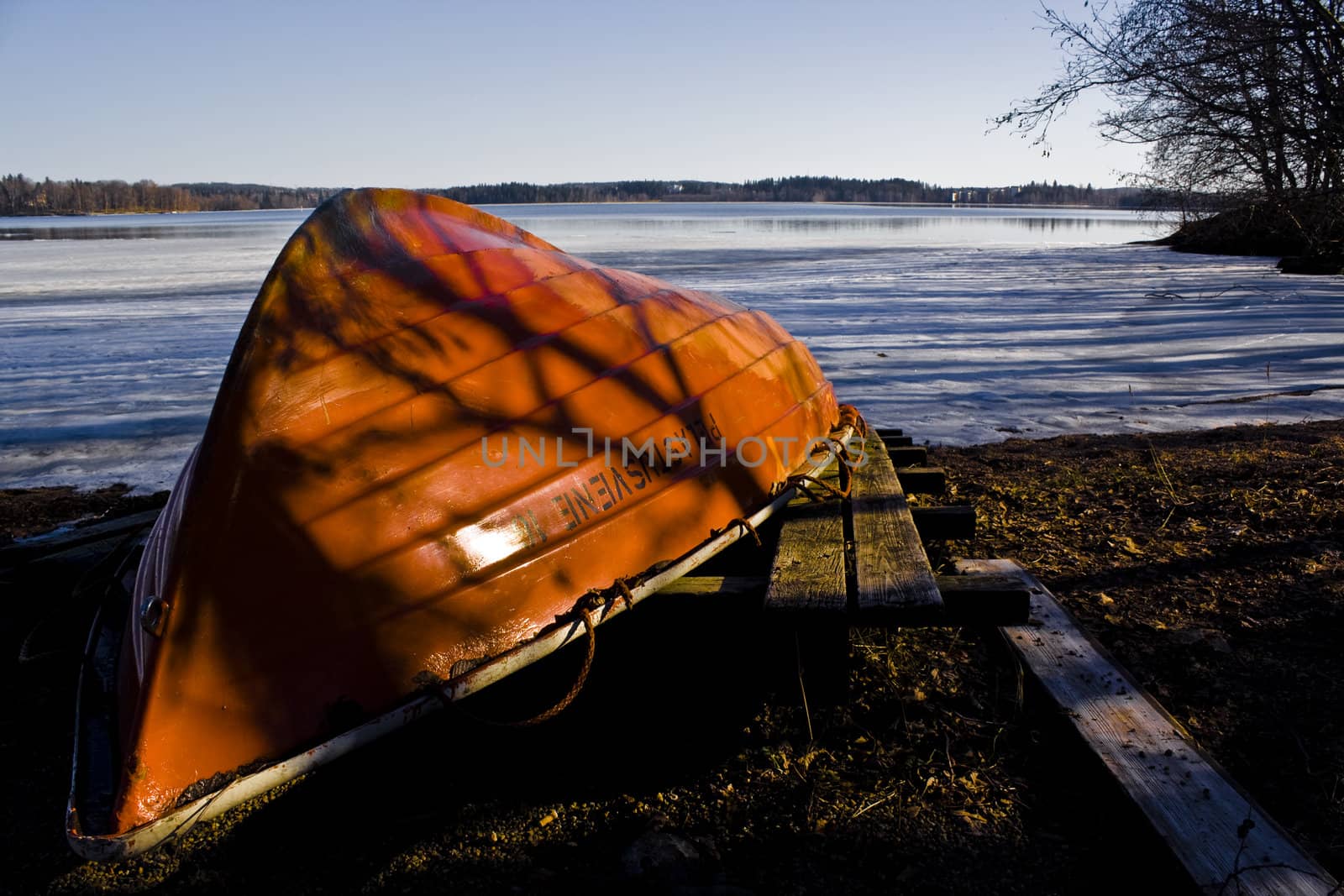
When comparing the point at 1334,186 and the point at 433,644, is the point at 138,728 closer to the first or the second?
the point at 433,644

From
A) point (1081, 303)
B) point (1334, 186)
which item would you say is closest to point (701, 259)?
point (1081, 303)

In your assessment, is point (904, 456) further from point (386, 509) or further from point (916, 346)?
point (916, 346)

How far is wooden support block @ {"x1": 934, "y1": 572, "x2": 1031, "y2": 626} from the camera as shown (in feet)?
8.16

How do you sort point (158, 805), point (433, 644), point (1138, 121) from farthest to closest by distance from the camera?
1. point (1138, 121)
2. point (433, 644)
3. point (158, 805)

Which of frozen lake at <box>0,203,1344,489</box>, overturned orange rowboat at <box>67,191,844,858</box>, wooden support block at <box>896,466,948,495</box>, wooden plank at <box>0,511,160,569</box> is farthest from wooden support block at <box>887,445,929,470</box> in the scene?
wooden plank at <box>0,511,160,569</box>

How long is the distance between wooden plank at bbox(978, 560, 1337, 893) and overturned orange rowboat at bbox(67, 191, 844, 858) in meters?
1.03

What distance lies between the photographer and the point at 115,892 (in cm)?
210

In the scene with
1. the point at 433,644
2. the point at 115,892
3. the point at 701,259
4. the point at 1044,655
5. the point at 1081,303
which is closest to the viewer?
the point at 115,892

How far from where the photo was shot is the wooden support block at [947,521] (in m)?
3.40

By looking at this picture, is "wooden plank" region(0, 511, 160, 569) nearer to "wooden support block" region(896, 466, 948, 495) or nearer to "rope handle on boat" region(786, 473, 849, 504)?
"rope handle on boat" region(786, 473, 849, 504)

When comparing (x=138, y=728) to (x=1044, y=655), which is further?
(x=1044, y=655)

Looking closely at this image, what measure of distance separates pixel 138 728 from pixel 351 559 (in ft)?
1.89

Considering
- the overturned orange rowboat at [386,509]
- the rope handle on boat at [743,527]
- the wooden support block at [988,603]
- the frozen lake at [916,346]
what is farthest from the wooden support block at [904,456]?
the wooden support block at [988,603]

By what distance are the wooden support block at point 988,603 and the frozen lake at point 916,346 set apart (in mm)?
3544
